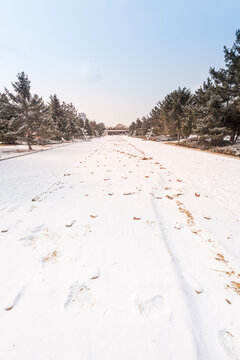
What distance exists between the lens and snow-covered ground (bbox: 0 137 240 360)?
1.12 metres

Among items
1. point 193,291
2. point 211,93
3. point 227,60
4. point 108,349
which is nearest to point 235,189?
point 193,291

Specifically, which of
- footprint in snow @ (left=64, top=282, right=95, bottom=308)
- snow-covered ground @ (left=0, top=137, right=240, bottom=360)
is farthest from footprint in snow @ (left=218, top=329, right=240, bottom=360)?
footprint in snow @ (left=64, top=282, right=95, bottom=308)

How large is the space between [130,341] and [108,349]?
0.18 m

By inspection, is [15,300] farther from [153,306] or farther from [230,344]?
[230,344]

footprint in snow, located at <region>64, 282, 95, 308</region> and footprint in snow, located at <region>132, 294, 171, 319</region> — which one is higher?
footprint in snow, located at <region>132, 294, 171, 319</region>

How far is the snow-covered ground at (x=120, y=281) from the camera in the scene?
1.12 meters

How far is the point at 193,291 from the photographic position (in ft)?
4.95

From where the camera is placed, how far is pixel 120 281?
63.0 inches

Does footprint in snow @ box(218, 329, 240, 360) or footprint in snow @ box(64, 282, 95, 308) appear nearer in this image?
footprint in snow @ box(218, 329, 240, 360)

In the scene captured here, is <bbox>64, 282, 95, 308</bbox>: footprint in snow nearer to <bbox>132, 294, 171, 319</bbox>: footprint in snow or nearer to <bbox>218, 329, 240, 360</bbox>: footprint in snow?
<bbox>132, 294, 171, 319</bbox>: footprint in snow

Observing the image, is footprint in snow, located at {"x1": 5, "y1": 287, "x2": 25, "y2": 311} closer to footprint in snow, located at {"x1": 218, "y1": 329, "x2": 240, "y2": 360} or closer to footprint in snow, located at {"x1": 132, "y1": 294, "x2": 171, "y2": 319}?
footprint in snow, located at {"x1": 132, "y1": 294, "x2": 171, "y2": 319}

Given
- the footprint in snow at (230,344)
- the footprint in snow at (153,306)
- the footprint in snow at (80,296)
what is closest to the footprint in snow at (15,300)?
the footprint in snow at (80,296)

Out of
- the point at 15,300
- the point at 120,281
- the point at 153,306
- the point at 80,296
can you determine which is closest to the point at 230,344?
the point at 153,306

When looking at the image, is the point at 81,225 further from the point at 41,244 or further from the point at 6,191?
the point at 6,191
